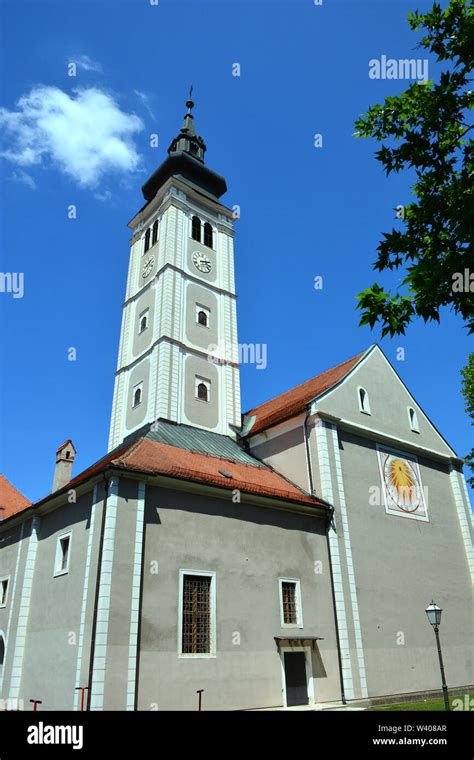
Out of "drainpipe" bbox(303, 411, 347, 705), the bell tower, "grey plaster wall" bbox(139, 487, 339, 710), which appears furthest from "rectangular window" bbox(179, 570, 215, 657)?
the bell tower

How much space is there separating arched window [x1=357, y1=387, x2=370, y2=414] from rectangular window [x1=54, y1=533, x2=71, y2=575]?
539 inches

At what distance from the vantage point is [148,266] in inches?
1236

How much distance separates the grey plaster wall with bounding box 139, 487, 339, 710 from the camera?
14.6 metres

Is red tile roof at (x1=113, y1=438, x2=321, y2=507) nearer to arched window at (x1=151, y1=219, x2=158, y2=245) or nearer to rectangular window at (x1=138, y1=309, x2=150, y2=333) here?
rectangular window at (x1=138, y1=309, x2=150, y2=333)

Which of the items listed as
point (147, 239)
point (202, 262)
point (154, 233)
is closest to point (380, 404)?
point (202, 262)

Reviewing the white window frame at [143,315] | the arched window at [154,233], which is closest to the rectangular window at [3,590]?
the white window frame at [143,315]

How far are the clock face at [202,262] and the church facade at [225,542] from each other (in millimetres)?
134

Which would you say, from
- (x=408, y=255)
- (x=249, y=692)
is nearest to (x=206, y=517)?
(x=249, y=692)

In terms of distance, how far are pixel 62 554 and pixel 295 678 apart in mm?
8655

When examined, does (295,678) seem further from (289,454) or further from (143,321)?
(143,321)

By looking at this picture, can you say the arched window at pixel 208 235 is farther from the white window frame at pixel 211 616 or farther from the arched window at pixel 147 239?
the white window frame at pixel 211 616

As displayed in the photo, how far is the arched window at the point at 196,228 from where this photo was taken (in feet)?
104

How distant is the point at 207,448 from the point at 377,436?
7.78 metres
